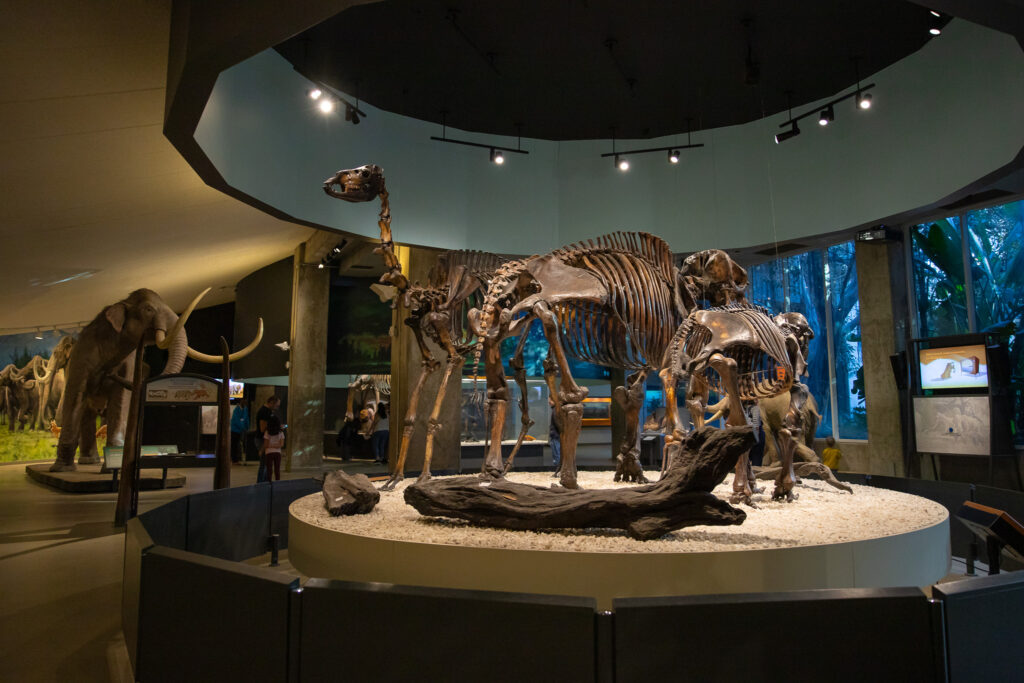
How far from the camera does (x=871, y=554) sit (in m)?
3.71

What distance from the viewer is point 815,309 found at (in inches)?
469

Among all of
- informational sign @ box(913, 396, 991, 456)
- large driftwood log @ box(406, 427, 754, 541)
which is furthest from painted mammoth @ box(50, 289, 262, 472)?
informational sign @ box(913, 396, 991, 456)

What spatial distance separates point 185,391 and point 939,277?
11.0 metres

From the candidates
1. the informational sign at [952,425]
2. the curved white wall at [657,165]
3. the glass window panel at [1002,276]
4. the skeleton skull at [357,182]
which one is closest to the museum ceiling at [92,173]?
the curved white wall at [657,165]

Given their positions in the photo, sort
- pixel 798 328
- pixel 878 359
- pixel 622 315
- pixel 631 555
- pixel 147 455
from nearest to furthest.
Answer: pixel 631 555, pixel 622 315, pixel 798 328, pixel 147 455, pixel 878 359

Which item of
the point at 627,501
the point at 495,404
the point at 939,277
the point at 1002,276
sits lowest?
the point at 627,501

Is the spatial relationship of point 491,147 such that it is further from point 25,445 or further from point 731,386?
point 25,445

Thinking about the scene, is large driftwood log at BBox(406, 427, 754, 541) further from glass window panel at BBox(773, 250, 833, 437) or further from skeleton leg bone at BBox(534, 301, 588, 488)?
glass window panel at BBox(773, 250, 833, 437)

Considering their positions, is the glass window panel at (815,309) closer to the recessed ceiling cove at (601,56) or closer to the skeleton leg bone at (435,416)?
the recessed ceiling cove at (601,56)

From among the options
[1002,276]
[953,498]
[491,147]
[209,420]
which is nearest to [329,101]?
[491,147]

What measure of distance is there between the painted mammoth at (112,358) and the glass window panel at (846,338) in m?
10.0

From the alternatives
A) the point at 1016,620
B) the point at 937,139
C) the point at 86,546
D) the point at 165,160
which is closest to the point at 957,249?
the point at 937,139

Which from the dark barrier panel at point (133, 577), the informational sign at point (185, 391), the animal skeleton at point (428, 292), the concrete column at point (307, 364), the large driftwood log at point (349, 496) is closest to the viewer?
the dark barrier panel at point (133, 577)

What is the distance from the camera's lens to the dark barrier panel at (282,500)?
5852mm
